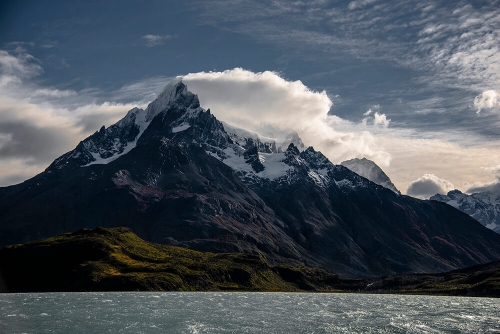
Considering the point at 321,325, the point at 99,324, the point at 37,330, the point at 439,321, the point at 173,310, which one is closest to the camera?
the point at 37,330

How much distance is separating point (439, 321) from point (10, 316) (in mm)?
104021

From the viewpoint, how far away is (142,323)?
122 metres

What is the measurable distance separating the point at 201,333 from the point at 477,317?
8559 cm

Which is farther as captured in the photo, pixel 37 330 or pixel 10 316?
pixel 10 316

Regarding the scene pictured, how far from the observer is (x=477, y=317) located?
506ft

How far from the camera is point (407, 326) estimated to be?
5054 inches

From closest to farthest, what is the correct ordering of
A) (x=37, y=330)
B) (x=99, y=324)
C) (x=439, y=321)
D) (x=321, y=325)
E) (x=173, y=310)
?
(x=37, y=330) → (x=99, y=324) → (x=321, y=325) → (x=439, y=321) → (x=173, y=310)

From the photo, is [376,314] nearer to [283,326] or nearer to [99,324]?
[283,326]

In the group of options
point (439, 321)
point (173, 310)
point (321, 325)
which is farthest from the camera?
point (173, 310)

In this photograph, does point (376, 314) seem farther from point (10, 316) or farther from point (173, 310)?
point (10, 316)

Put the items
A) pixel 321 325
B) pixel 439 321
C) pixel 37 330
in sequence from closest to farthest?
pixel 37 330 → pixel 321 325 → pixel 439 321

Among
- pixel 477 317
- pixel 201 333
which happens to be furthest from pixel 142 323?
pixel 477 317

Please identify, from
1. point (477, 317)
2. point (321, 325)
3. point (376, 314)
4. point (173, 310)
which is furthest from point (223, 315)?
point (477, 317)

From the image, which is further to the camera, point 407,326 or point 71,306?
point 71,306
